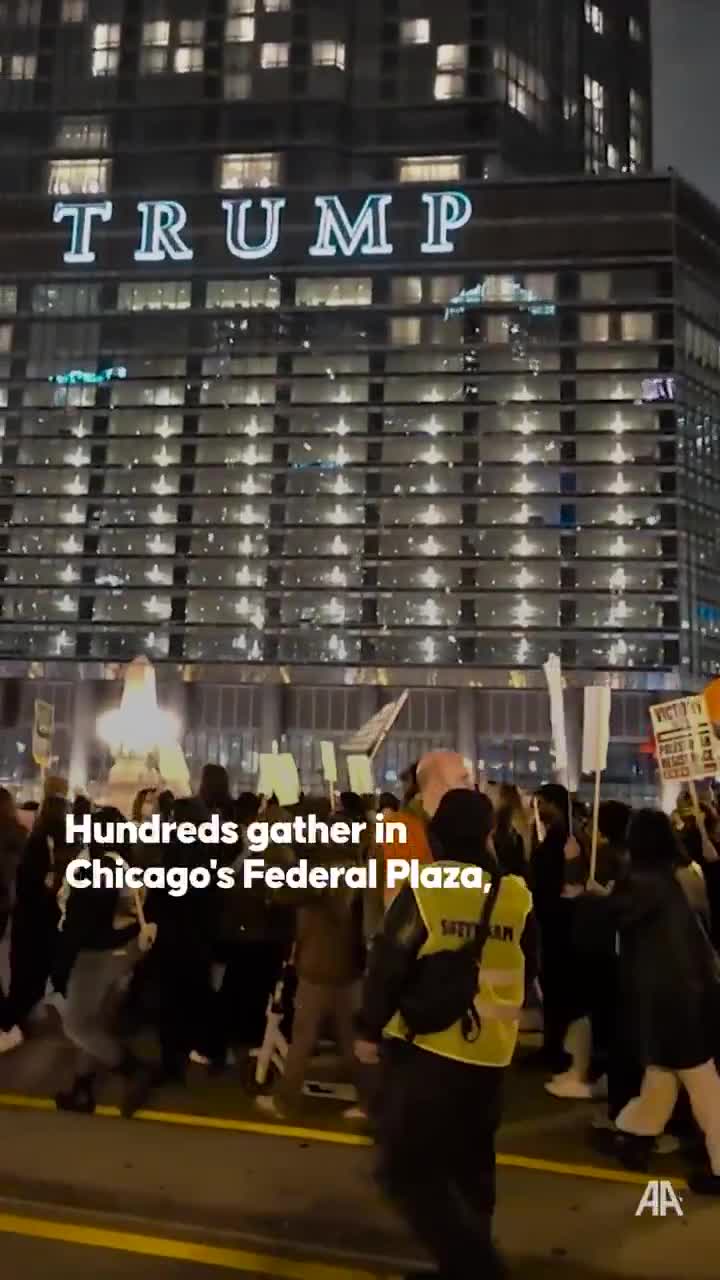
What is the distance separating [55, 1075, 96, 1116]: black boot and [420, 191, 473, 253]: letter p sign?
230 feet

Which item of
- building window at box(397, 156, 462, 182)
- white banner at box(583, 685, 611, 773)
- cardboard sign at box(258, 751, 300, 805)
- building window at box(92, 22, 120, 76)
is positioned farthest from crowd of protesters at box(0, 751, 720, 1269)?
building window at box(92, 22, 120, 76)

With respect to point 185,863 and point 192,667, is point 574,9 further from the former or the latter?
point 185,863

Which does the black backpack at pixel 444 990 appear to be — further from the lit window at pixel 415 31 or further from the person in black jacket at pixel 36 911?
the lit window at pixel 415 31

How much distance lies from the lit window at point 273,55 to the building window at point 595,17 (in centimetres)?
2663

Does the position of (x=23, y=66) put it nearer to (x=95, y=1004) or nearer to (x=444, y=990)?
(x=95, y=1004)

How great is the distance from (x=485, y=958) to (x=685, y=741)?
280 inches

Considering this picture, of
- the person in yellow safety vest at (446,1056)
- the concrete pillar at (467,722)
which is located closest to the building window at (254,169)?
the concrete pillar at (467,722)

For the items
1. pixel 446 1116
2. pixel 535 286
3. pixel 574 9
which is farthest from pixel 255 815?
pixel 574 9

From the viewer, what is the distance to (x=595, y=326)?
6944 cm

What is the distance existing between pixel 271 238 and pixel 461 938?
245ft

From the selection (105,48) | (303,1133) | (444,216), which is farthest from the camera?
(105,48)

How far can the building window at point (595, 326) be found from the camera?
227 feet

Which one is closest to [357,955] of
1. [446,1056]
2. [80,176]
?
[446,1056]

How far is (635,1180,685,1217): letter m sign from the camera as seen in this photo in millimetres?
5496
